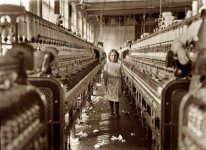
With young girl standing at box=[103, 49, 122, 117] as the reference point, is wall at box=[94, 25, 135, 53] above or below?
above

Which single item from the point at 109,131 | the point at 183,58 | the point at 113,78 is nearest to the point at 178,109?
the point at 183,58

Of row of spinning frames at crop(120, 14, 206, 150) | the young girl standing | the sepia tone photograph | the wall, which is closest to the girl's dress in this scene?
the young girl standing

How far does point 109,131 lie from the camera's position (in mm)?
6137

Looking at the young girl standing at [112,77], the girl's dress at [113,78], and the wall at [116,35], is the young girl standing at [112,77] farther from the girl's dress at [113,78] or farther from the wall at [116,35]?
the wall at [116,35]

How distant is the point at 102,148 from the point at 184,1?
10.3 metres

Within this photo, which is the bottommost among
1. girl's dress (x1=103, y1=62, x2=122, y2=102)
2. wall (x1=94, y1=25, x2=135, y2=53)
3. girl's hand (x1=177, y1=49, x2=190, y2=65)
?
girl's dress (x1=103, y1=62, x2=122, y2=102)

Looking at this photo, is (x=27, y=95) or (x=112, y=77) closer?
(x=27, y=95)

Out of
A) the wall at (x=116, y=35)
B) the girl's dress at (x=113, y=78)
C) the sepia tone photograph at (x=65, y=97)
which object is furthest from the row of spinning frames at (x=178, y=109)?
the wall at (x=116, y=35)

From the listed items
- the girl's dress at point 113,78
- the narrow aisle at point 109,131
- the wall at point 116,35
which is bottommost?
the narrow aisle at point 109,131

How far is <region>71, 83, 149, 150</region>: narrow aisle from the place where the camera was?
5.20 m

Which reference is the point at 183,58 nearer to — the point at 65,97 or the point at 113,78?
the point at 65,97

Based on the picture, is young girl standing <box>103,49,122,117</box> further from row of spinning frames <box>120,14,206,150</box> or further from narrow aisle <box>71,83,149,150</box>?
row of spinning frames <box>120,14,206,150</box>

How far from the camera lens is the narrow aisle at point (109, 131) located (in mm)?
5195

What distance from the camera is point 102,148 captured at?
5023 millimetres
